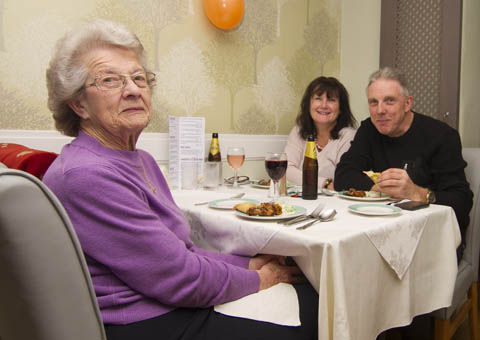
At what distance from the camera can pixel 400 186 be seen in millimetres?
1302

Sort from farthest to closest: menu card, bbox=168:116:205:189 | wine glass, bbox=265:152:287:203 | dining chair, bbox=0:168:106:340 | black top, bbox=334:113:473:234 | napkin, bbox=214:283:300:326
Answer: menu card, bbox=168:116:205:189 < black top, bbox=334:113:473:234 < wine glass, bbox=265:152:287:203 < napkin, bbox=214:283:300:326 < dining chair, bbox=0:168:106:340

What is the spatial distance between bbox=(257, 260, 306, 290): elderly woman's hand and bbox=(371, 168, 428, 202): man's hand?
0.55m

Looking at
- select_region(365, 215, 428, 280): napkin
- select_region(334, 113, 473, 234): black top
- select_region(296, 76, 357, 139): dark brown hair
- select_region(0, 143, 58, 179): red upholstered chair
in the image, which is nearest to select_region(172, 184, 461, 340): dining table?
select_region(365, 215, 428, 280): napkin

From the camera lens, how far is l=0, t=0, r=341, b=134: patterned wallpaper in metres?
1.50

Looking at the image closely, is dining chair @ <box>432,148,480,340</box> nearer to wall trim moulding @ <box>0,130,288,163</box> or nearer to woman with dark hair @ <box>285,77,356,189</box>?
woman with dark hair @ <box>285,77,356,189</box>

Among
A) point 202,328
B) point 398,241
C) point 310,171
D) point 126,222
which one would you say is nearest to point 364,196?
point 310,171

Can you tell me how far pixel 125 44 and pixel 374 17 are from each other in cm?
267

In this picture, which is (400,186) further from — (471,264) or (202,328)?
(202,328)

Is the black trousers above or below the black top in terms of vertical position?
below

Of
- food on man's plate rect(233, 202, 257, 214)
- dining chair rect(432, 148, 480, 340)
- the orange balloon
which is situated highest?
the orange balloon

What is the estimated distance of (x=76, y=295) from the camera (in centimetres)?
46

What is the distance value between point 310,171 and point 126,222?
2.54ft

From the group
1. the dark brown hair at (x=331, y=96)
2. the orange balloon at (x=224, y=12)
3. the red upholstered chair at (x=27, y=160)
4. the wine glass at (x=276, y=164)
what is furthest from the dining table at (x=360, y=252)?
the orange balloon at (x=224, y=12)

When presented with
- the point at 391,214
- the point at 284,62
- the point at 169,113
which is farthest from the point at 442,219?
the point at 284,62
